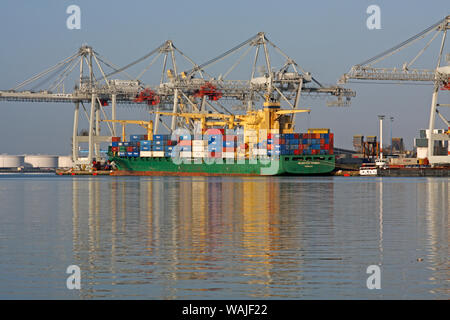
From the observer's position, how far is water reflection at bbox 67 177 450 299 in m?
16.4

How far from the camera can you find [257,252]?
2203 cm

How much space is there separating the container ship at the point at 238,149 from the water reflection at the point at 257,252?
7934 centimetres

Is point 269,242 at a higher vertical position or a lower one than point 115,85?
lower

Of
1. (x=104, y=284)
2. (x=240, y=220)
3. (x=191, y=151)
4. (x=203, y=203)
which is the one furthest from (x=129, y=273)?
(x=191, y=151)

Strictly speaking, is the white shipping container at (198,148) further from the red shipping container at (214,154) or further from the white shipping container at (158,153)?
the white shipping container at (158,153)

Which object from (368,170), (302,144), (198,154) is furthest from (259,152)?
(368,170)

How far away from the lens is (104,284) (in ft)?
55.4

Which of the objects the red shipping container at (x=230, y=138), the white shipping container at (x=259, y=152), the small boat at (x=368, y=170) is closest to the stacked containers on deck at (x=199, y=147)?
the red shipping container at (x=230, y=138)

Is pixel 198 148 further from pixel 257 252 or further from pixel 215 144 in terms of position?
pixel 257 252

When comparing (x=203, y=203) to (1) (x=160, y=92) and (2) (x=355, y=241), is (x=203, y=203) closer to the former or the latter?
(2) (x=355, y=241)

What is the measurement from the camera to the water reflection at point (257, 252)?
644 inches
